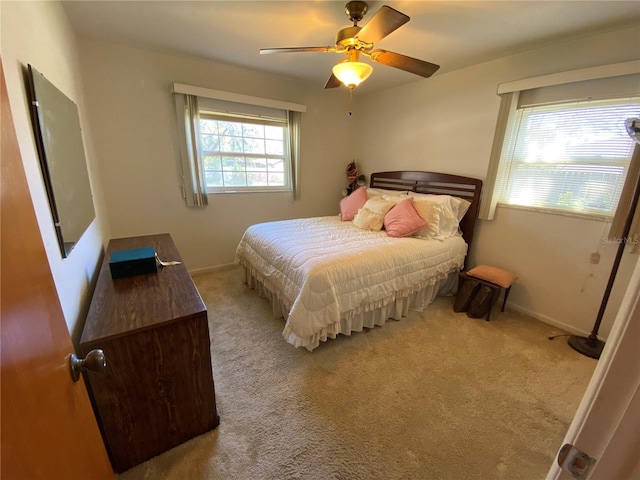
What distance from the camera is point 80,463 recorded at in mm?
657

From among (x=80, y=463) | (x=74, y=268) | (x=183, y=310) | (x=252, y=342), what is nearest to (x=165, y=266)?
(x=74, y=268)

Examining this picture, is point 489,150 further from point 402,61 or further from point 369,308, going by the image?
point 369,308

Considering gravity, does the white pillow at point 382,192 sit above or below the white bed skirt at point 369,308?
above

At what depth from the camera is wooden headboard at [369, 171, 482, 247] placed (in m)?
2.87

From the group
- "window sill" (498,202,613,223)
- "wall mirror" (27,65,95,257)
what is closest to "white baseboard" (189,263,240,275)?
"wall mirror" (27,65,95,257)

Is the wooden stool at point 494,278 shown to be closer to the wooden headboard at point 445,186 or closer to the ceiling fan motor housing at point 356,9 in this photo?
the wooden headboard at point 445,186

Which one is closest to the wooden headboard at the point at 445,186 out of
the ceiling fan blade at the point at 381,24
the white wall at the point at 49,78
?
the ceiling fan blade at the point at 381,24

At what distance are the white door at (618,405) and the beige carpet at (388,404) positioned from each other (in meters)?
1.11

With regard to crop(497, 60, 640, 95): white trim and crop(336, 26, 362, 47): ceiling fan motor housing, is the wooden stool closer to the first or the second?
crop(497, 60, 640, 95): white trim

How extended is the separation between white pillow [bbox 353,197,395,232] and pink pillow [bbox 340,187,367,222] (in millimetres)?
212

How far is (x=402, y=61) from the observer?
76.2 inches

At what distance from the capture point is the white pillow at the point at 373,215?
2939 millimetres

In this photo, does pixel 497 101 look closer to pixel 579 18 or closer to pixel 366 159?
pixel 579 18

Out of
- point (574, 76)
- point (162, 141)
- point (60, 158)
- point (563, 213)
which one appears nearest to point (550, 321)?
point (563, 213)
